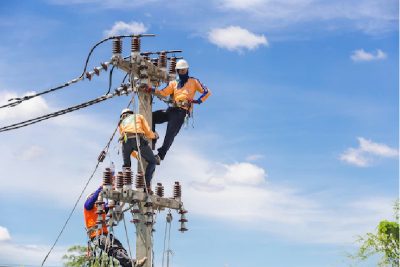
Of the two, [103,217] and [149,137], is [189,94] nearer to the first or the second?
[149,137]

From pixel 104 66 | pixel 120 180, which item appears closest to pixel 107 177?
pixel 120 180

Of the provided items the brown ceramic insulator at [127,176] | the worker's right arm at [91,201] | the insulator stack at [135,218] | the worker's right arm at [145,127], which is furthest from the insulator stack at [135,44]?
the insulator stack at [135,218]

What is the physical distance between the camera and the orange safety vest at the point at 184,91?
16062 millimetres

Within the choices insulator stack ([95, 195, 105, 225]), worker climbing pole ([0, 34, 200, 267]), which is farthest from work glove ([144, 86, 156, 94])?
insulator stack ([95, 195, 105, 225])

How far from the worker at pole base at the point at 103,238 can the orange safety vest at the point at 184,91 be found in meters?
2.85

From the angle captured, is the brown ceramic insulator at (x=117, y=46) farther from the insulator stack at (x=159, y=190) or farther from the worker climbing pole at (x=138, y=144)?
the insulator stack at (x=159, y=190)

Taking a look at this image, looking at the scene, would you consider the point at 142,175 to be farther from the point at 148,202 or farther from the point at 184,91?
the point at 184,91

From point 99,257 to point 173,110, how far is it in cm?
383

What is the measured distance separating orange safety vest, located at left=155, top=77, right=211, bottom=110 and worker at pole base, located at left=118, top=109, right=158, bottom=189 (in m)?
1.23

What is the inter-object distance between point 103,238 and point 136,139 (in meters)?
2.26

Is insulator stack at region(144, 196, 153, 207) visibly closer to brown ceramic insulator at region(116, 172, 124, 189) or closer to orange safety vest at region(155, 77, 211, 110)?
brown ceramic insulator at region(116, 172, 124, 189)

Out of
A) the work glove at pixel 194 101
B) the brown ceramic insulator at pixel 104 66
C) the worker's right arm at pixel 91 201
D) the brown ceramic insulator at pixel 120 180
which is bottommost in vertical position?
the worker's right arm at pixel 91 201

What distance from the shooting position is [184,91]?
1609 cm

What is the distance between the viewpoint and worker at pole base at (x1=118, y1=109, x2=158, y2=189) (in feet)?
49.2
